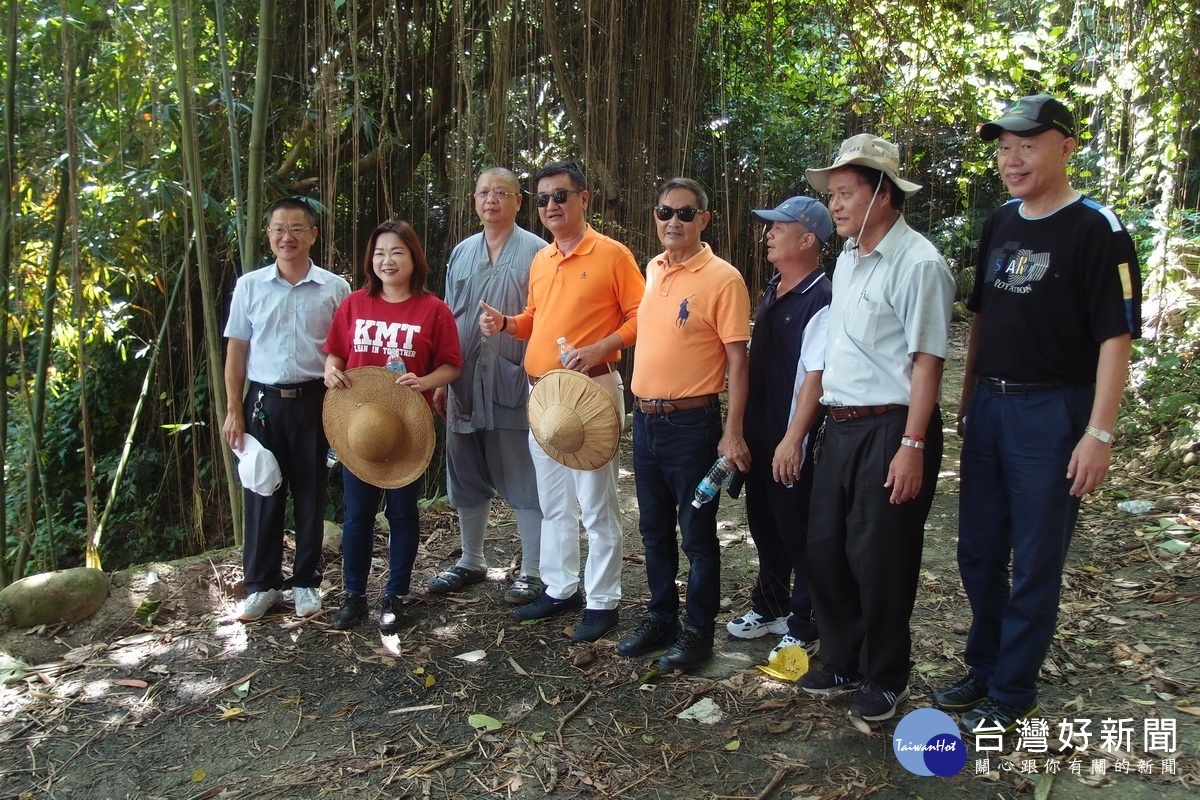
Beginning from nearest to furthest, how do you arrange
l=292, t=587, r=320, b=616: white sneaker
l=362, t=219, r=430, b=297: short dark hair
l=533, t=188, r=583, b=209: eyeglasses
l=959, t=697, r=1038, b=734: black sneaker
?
l=959, t=697, r=1038, b=734: black sneaker
l=533, t=188, r=583, b=209: eyeglasses
l=362, t=219, r=430, b=297: short dark hair
l=292, t=587, r=320, b=616: white sneaker

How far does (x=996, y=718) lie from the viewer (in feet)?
7.72

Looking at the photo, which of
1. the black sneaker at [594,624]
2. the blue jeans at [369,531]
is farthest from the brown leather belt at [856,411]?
the blue jeans at [369,531]

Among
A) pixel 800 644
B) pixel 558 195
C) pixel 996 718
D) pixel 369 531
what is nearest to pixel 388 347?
pixel 369 531

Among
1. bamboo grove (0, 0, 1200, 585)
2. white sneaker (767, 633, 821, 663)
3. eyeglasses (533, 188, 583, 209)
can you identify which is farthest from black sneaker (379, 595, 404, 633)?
eyeglasses (533, 188, 583, 209)

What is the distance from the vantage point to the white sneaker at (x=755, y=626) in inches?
123

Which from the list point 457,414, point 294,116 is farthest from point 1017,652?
point 294,116

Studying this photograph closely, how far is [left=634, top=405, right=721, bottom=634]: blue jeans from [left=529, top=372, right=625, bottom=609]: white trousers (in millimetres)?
139

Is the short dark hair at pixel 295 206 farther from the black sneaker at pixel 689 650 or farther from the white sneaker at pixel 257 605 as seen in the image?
the black sneaker at pixel 689 650

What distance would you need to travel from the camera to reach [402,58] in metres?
5.12

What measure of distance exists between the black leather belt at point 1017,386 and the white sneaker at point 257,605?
8.96 feet

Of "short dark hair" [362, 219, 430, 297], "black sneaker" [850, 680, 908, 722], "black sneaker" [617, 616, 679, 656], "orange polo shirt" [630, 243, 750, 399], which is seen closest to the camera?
"black sneaker" [850, 680, 908, 722]

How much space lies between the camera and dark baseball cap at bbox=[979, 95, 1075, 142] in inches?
85.0

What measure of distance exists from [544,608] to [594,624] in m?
0.29

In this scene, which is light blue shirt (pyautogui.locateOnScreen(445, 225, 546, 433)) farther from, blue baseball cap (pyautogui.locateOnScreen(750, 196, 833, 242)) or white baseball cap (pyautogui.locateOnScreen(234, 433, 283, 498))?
blue baseball cap (pyautogui.locateOnScreen(750, 196, 833, 242))
